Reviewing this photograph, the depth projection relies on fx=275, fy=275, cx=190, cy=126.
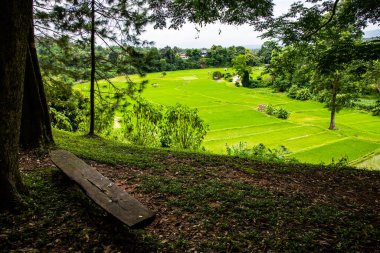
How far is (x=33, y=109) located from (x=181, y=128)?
9.63 metres

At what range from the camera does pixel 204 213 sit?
4.48 meters

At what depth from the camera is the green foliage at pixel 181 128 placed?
15.7 meters

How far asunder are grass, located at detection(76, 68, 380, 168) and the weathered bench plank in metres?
11.2

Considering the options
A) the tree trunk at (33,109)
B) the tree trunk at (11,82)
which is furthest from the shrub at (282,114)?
the tree trunk at (11,82)

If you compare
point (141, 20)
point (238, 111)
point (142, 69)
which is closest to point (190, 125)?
point (142, 69)

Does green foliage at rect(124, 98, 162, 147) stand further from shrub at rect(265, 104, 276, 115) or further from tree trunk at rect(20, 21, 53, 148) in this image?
shrub at rect(265, 104, 276, 115)

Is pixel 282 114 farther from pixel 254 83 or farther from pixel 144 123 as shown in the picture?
pixel 254 83

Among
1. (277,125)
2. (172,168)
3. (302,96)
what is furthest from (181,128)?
(302,96)

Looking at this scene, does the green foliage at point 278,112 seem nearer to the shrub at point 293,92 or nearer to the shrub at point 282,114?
the shrub at point 282,114

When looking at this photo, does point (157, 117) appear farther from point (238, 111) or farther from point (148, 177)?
point (238, 111)

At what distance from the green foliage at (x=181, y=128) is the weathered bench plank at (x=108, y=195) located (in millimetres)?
10519

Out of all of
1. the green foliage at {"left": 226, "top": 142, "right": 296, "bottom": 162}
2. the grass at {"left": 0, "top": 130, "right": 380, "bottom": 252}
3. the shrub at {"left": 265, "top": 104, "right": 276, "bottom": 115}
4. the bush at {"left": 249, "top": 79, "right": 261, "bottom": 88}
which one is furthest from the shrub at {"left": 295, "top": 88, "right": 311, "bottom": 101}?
the grass at {"left": 0, "top": 130, "right": 380, "bottom": 252}

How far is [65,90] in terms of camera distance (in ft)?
38.8

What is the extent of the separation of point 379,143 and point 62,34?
→ 1326 inches
